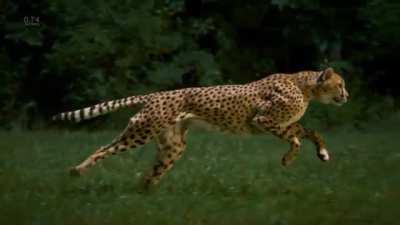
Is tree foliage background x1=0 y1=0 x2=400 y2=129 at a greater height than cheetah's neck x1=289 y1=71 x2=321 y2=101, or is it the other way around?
cheetah's neck x1=289 y1=71 x2=321 y2=101

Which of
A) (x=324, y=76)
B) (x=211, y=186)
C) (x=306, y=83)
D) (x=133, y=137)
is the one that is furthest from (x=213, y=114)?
(x=324, y=76)

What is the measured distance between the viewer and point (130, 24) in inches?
731

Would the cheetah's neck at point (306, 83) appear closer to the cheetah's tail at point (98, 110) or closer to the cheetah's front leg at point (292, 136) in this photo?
the cheetah's front leg at point (292, 136)

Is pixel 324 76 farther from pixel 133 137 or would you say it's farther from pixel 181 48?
pixel 181 48

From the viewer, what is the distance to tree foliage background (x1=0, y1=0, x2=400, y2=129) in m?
18.5

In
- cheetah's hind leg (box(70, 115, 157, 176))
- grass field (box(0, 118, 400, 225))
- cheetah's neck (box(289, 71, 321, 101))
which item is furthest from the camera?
cheetah's neck (box(289, 71, 321, 101))

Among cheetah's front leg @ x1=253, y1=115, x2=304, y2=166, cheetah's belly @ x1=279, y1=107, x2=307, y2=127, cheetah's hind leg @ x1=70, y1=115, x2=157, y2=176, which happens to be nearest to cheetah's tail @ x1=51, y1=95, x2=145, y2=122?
cheetah's hind leg @ x1=70, y1=115, x2=157, y2=176

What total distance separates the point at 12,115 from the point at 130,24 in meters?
2.61

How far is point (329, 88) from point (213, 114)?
148cm

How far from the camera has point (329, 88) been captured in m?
11.2

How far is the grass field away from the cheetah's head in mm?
681

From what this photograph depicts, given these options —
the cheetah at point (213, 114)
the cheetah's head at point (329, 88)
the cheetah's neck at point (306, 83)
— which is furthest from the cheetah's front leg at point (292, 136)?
the cheetah's head at point (329, 88)

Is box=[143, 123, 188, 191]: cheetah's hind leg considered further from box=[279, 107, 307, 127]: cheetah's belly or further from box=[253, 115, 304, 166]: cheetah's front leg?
box=[279, 107, 307, 127]: cheetah's belly

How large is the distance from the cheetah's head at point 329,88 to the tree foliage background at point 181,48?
6341 millimetres
